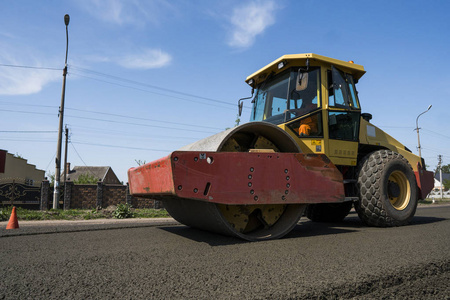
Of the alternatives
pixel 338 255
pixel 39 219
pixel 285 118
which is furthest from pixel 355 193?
pixel 39 219

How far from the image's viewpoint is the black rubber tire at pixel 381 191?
4.86 metres

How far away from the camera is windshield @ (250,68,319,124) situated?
4.89 meters

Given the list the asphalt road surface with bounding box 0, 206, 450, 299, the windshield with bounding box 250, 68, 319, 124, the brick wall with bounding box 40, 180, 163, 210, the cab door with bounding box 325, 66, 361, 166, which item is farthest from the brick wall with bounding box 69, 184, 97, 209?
the cab door with bounding box 325, 66, 361, 166

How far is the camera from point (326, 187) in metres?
4.21

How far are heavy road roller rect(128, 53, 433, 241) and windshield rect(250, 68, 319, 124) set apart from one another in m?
0.01

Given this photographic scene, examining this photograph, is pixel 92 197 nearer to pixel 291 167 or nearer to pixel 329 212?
pixel 329 212

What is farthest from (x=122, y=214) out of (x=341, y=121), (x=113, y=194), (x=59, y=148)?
(x=341, y=121)

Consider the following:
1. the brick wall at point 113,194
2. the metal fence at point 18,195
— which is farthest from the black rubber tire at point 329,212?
the metal fence at point 18,195

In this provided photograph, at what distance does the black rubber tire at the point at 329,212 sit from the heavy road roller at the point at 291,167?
18 mm

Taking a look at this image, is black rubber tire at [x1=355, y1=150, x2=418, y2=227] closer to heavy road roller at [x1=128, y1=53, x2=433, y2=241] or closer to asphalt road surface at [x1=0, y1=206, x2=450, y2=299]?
heavy road roller at [x1=128, y1=53, x2=433, y2=241]

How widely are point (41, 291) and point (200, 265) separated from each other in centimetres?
110

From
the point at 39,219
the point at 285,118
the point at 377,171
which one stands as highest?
the point at 285,118

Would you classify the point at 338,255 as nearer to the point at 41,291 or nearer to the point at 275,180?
the point at 275,180

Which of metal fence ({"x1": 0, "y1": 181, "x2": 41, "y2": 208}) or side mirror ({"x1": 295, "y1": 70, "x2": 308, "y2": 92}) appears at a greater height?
side mirror ({"x1": 295, "y1": 70, "x2": 308, "y2": 92})
